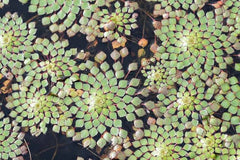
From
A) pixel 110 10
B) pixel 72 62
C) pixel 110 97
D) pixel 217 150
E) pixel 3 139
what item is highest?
pixel 110 10

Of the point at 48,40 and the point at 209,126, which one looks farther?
the point at 48,40

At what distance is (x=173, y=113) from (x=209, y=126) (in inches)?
7.0

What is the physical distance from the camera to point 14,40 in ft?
6.75

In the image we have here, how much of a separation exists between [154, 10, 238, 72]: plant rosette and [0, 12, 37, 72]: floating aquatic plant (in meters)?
0.65

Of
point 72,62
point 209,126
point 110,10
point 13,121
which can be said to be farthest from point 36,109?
point 209,126

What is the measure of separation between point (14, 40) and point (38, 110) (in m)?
0.38

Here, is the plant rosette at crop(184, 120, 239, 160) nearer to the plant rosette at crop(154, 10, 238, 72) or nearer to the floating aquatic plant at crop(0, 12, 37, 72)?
the plant rosette at crop(154, 10, 238, 72)

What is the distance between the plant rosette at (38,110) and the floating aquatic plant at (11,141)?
45 millimetres

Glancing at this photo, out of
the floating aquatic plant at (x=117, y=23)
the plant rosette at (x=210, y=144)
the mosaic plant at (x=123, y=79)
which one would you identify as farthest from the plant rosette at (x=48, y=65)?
the plant rosette at (x=210, y=144)

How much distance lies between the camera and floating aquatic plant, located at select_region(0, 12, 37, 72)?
80.4 inches

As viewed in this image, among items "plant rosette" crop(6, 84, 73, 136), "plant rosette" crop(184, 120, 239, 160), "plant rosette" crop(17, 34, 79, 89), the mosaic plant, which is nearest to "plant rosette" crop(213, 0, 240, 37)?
the mosaic plant

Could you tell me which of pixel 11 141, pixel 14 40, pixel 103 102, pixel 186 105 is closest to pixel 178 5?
pixel 186 105

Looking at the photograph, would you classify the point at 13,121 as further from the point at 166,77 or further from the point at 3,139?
the point at 166,77

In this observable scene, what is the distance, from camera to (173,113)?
1.93 m
